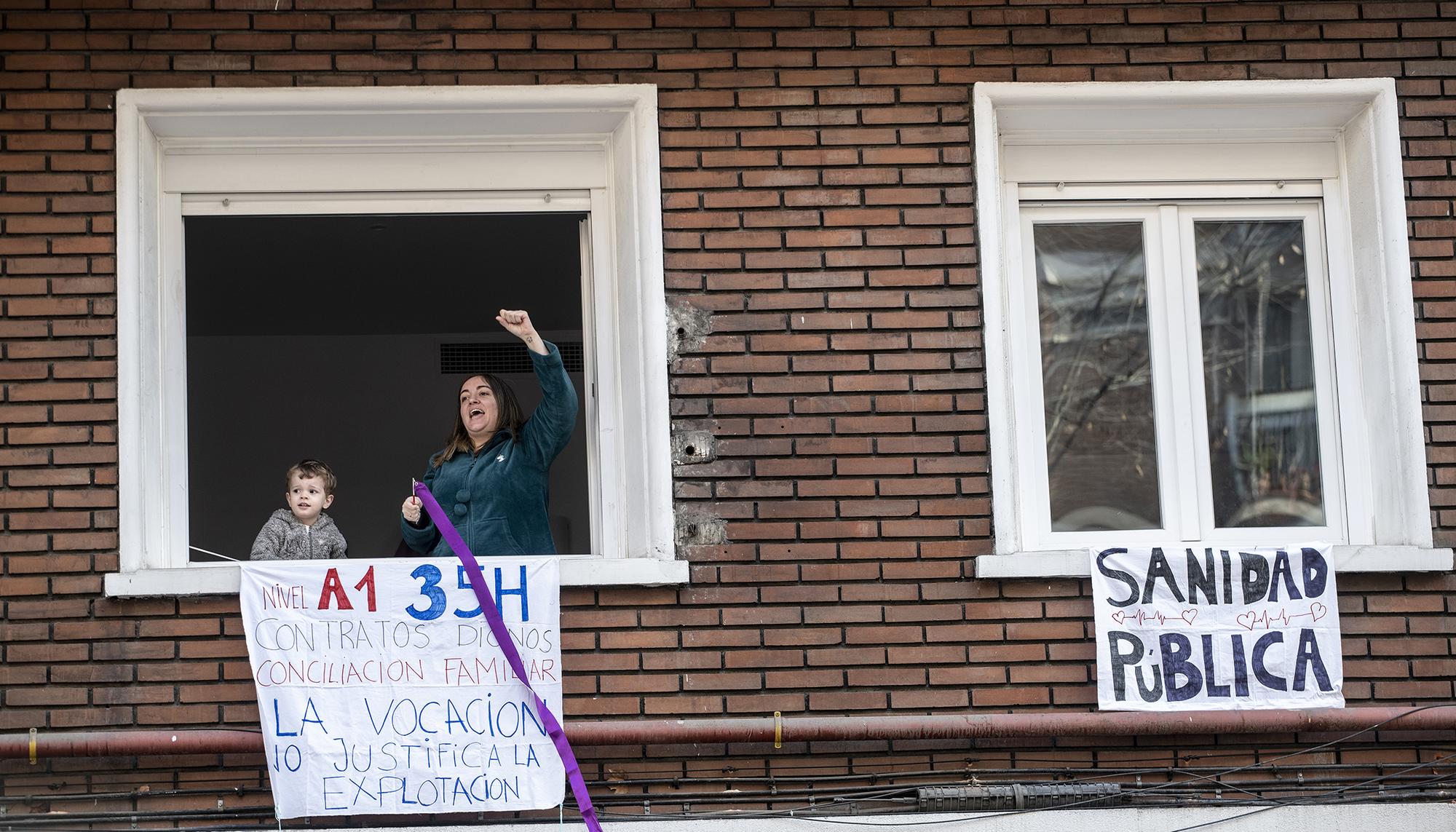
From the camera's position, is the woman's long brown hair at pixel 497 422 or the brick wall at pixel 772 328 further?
Answer: the woman's long brown hair at pixel 497 422

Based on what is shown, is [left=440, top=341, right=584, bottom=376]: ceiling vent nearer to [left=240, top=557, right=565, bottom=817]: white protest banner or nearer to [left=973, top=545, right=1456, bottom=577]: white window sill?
[left=240, top=557, right=565, bottom=817]: white protest banner

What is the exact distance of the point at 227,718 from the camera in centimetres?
606

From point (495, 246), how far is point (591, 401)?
2700mm

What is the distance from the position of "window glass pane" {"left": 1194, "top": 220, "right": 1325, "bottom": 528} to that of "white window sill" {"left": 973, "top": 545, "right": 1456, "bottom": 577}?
1.43 feet

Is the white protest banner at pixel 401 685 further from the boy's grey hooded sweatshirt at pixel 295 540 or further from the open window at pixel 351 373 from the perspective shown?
the open window at pixel 351 373

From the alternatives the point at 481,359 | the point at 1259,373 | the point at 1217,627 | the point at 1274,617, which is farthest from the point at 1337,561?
the point at 481,359

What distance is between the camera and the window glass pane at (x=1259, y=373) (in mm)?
6801

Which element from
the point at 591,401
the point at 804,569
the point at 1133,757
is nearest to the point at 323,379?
the point at 591,401

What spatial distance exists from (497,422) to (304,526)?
0.88m

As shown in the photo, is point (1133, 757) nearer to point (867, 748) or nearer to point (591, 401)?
point (867, 748)

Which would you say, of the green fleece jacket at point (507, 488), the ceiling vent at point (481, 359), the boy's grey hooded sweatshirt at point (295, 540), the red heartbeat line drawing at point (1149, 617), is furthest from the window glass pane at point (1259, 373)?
the ceiling vent at point (481, 359)

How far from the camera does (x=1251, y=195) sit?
694 centimetres

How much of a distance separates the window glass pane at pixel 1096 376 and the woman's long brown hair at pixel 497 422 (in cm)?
222

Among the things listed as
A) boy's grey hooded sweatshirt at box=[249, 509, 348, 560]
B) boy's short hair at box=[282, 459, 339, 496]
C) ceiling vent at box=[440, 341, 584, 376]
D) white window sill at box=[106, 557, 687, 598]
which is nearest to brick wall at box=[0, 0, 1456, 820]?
white window sill at box=[106, 557, 687, 598]
